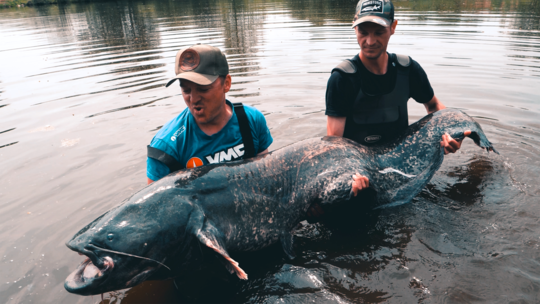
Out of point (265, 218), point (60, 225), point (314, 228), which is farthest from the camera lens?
point (60, 225)

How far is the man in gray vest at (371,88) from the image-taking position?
4.08 metres

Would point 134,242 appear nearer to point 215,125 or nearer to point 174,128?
point 174,128

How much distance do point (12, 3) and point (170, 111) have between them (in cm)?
4450

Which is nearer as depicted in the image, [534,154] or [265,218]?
[265,218]

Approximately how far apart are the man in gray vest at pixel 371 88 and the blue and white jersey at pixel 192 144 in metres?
1.20

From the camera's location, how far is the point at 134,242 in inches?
98.9

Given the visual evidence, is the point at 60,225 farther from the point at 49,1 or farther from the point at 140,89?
the point at 49,1

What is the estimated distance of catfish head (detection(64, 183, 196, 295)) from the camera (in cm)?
241

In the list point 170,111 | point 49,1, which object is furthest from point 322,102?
point 49,1

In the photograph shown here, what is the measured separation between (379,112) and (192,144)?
2303 millimetres

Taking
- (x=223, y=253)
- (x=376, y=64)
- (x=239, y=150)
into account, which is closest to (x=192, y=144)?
(x=239, y=150)

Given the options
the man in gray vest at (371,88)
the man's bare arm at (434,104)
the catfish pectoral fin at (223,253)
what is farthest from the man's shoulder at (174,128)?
the man's bare arm at (434,104)

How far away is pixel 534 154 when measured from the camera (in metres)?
5.09

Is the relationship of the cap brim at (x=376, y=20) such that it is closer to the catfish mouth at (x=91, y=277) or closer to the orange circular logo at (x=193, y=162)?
the orange circular logo at (x=193, y=162)
